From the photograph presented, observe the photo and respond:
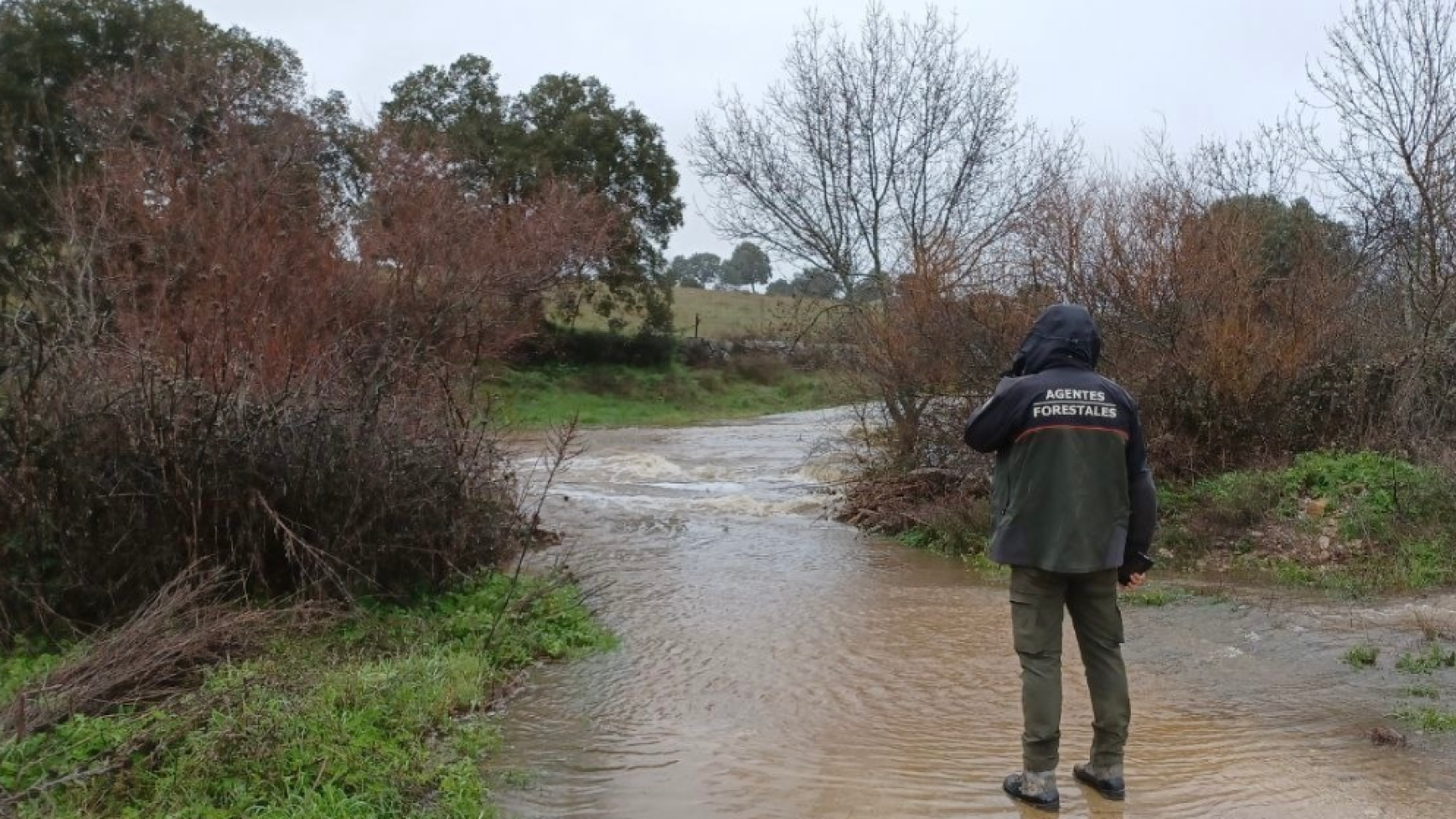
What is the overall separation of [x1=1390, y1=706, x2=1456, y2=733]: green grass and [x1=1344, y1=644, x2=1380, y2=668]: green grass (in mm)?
1037

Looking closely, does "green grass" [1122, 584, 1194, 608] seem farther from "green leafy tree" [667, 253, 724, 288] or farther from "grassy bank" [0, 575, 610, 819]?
"green leafy tree" [667, 253, 724, 288]

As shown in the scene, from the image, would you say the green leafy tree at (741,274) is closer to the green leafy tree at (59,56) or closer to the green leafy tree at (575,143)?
the green leafy tree at (575,143)

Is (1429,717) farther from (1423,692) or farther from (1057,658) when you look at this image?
(1057,658)

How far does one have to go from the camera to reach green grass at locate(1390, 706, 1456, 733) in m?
5.55

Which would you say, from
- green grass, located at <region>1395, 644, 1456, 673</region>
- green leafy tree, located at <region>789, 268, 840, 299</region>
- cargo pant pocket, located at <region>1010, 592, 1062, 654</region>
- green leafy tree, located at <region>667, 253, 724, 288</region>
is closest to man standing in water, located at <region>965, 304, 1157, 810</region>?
cargo pant pocket, located at <region>1010, 592, 1062, 654</region>

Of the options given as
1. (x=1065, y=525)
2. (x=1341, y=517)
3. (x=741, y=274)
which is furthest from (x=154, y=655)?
(x=741, y=274)

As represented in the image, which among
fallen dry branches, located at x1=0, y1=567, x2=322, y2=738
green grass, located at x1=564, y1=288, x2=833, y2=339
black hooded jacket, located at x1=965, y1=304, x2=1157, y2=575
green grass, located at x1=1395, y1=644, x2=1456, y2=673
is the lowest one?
green grass, located at x1=1395, y1=644, x2=1456, y2=673

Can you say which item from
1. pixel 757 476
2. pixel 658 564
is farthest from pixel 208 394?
pixel 757 476

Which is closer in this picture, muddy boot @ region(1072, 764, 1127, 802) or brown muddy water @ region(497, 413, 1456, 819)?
muddy boot @ region(1072, 764, 1127, 802)

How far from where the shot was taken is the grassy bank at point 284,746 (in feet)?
14.9

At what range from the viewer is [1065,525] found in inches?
182

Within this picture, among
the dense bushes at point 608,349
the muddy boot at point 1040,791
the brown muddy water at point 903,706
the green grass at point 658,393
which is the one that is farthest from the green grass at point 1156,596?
the dense bushes at point 608,349

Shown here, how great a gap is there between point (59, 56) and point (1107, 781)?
31.6 meters

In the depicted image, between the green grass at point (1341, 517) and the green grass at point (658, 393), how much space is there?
22.6 metres
